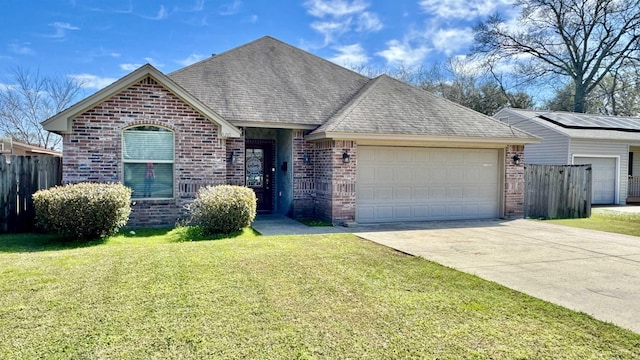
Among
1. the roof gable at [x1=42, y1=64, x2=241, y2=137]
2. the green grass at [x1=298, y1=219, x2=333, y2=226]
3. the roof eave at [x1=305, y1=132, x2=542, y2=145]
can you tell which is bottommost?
the green grass at [x1=298, y1=219, x2=333, y2=226]

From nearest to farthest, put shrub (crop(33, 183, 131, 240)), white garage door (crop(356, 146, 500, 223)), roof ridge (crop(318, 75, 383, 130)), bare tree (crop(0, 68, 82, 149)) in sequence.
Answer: shrub (crop(33, 183, 131, 240))
roof ridge (crop(318, 75, 383, 130))
white garage door (crop(356, 146, 500, 223))
bare tree (crop(0, 68, 82, 149))

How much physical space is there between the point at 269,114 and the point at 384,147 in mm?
3525

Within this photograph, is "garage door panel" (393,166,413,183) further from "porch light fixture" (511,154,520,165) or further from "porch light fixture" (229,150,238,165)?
"porch light fixture" (229,150,238,165)

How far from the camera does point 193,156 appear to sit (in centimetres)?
1087

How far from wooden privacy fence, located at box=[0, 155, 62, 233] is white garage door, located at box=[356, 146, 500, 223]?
316 inches

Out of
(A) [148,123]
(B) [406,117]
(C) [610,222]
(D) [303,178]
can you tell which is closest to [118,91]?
(A) [148,123]

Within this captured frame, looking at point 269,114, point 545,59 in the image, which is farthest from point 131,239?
point 545,59

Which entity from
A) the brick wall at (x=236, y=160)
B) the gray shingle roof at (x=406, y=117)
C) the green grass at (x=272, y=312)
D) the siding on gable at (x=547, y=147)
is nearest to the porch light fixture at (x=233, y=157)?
the brick wall at (x=236, y=160)

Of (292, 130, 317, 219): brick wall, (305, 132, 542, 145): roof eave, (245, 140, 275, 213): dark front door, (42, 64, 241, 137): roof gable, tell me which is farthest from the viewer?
(245, 140, 275, 213): dark front door

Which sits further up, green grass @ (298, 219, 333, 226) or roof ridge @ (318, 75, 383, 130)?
roof ridge @ (318, 75, 383, 130)

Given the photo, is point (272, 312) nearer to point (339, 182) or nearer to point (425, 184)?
point (339, 182)

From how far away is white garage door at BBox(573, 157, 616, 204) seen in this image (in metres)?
19.1

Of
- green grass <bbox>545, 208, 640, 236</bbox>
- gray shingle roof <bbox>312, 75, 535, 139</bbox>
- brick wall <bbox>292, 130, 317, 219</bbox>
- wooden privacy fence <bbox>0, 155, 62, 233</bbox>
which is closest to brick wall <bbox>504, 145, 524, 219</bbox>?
gray shingle roof <bbox>312, 75, 535, 139</bbox>

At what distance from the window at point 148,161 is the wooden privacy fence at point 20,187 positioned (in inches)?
73.8
